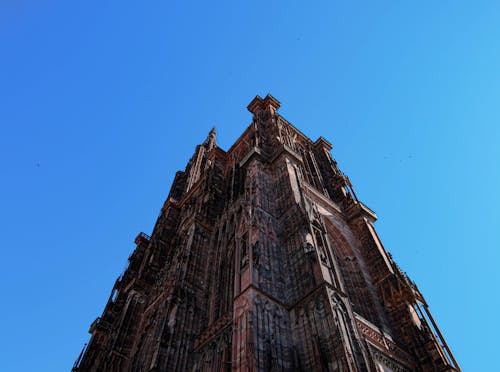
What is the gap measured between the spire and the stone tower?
645 inches

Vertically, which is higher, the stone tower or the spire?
the spire

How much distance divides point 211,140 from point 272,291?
3595 cm

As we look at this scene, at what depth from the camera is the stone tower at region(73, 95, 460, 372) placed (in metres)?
11.2

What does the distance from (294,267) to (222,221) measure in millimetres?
8713

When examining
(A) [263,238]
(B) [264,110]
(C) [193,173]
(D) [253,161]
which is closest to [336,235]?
(D) [253,161]

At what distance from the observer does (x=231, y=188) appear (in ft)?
78.5

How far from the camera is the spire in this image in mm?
45175

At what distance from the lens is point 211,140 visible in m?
47.4

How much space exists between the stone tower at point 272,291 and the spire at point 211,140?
53.7 feet

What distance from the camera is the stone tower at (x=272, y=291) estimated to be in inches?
440

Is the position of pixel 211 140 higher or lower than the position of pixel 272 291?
higher

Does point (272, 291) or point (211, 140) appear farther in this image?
point (211, 140)

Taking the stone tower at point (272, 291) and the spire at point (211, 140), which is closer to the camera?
the stone tower at point (272, 291)

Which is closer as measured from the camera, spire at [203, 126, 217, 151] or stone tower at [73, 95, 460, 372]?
stone tower at [73, 95, 460, 372]
